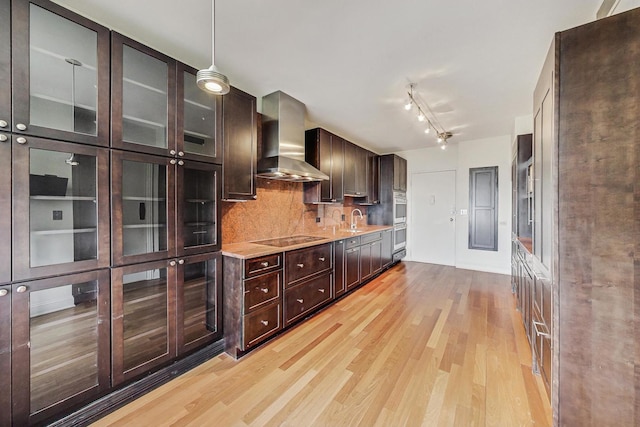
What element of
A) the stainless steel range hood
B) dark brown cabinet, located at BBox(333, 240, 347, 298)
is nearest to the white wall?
dark brown cabinet, located at BBox(333, 240, 347, 298)

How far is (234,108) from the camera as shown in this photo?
2.30 m

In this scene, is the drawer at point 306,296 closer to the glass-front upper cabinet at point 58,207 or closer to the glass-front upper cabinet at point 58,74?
the glass-front upper cabinet at point 58,207

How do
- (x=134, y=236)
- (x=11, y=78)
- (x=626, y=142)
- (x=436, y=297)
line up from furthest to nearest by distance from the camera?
(x=436, y=297) < (x=134, y=236) < (x=11, y=78) < (x=626, y=142)

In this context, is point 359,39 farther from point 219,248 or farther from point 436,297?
point 436,297

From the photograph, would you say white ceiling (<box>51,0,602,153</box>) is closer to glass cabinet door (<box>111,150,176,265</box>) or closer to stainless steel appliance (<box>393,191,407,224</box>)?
glass cabinet door (<box>111,150,176,265</box>)

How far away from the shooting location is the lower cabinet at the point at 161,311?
162 centimetres

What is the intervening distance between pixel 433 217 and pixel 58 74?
573 centimetres

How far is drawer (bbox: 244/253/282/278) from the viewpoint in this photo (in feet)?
6.95

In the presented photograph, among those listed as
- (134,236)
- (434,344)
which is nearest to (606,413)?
(434,344)

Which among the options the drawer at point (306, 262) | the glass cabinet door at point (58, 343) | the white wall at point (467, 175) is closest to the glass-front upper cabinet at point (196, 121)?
the glass cabinet door at point (58, 343)

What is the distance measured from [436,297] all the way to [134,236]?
3.56 m

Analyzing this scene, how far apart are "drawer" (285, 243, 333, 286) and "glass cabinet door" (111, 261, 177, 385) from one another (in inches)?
41.0

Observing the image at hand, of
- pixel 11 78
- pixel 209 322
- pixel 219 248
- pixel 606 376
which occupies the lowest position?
pixel 209 322

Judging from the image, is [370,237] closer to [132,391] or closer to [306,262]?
[306,262]
